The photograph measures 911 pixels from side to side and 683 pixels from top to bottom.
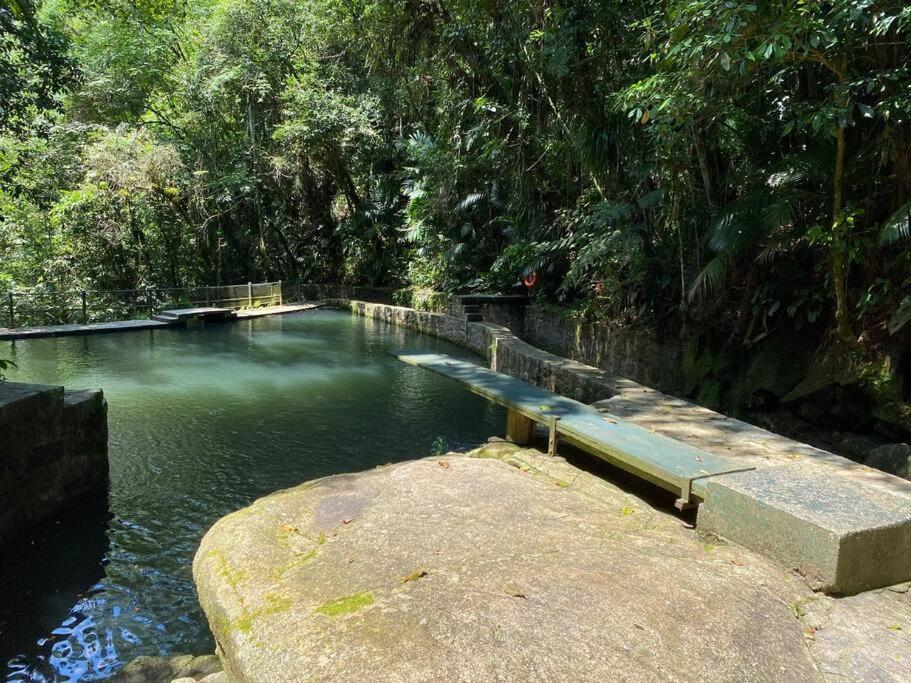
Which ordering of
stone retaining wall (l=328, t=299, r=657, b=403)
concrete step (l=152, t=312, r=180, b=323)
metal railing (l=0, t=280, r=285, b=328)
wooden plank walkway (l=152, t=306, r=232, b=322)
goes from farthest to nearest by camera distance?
wooden plank walkway (l=152, t=306, r=232, b=322) < concrete step (l=152, t=312, r=180, b=323) < metal railing (l=0, t=280, r=285, b=328) < stone retaining wall (l=328, t=299, r=657, b=403)

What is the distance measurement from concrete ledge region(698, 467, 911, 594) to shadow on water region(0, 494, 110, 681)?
3.81 m

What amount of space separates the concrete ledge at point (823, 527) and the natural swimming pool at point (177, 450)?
10.7 feet

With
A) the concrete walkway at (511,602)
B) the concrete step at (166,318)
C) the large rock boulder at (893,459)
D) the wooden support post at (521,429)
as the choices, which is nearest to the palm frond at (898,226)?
the large rock boulder at (893,459)

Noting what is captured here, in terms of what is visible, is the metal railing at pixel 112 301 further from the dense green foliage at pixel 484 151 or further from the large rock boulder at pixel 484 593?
the large rock boulder at pixel 484 593

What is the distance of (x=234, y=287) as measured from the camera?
20.6 metres

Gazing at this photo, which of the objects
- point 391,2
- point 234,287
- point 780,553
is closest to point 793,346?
point 780,553

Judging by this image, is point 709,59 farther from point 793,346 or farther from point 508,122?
point 508,122

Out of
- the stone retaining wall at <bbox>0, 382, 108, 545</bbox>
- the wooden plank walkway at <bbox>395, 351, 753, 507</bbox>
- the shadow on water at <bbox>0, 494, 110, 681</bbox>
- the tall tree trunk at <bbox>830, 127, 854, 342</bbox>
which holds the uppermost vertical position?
the tall tree trunk at <bbox>830, 127, 854, 342</bbox>

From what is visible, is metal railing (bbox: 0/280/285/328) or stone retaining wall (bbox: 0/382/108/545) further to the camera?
metal railing (bbox: 0/280/285/328)

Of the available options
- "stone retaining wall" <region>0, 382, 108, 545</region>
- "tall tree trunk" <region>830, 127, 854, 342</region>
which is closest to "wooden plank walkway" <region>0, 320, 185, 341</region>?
"stone retaining wall" <region>0, 382, 108, 545</region>

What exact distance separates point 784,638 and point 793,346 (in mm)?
5864

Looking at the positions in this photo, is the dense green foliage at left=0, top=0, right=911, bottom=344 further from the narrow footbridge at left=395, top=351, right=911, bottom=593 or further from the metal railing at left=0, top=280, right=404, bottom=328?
the narrow footbridge at left=395, top=351, right=911, bottom=593

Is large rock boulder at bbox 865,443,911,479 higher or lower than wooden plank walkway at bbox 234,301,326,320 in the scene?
lower

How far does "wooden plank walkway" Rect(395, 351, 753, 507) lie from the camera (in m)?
3.99
